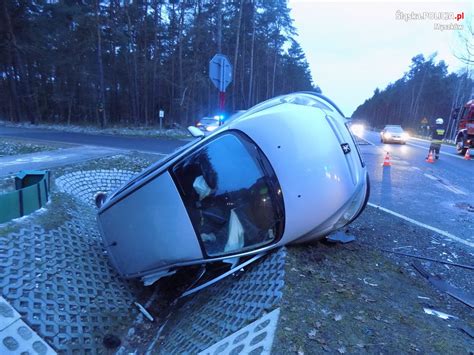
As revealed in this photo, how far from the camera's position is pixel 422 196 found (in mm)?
7102

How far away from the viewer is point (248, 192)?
3.10 metres

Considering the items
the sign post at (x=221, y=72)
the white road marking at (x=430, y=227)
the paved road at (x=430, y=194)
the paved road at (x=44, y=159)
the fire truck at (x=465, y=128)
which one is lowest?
the white road marking at (x=430, y=227)

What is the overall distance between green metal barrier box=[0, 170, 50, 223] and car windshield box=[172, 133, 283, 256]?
8.48 ft

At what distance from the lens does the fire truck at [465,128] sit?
16.8 metres

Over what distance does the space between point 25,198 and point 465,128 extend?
21.1m

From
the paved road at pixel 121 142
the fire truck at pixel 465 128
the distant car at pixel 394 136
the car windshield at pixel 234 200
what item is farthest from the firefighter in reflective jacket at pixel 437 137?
the car windshield at pixel 234 200

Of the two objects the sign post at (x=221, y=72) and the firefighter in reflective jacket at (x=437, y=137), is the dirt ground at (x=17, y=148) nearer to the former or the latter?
the sign post at (x=221, y=72)

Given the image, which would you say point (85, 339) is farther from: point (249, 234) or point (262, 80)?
point (262, 80)

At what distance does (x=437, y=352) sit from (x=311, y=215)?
145 cm

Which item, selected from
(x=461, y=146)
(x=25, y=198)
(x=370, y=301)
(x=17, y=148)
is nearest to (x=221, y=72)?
(x=25, y=198)

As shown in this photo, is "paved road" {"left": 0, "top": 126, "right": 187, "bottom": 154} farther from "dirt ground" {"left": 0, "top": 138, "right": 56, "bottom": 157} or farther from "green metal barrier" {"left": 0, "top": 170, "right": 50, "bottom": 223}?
"green metal barrier" {"left": 0, "top": 170, "right": 50, "bottom": 223}

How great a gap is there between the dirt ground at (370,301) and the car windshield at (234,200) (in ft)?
1.75

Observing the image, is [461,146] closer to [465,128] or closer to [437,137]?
[465,128]

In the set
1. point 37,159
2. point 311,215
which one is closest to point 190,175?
point 311,215
